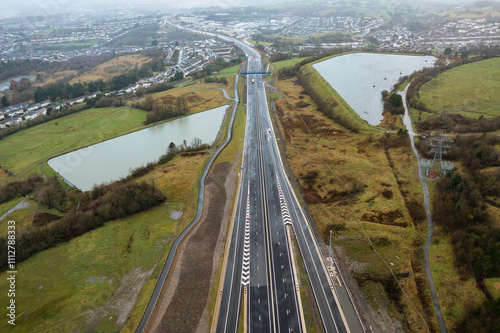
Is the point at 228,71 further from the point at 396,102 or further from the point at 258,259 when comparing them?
the point at 258,259

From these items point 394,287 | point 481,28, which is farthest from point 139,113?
point 481,28

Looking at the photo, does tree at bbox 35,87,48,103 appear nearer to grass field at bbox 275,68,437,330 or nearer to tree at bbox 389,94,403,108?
grass field at bbox 275,68,437,330

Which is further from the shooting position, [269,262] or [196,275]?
[269,262]

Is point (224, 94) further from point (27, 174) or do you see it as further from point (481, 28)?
point (481, 28)

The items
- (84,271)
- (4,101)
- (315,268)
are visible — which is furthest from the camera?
(4,101)

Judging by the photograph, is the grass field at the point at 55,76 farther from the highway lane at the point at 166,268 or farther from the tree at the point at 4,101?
the highway lane at the point at 166,268

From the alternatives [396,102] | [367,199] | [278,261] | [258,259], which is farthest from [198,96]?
[278,261]
